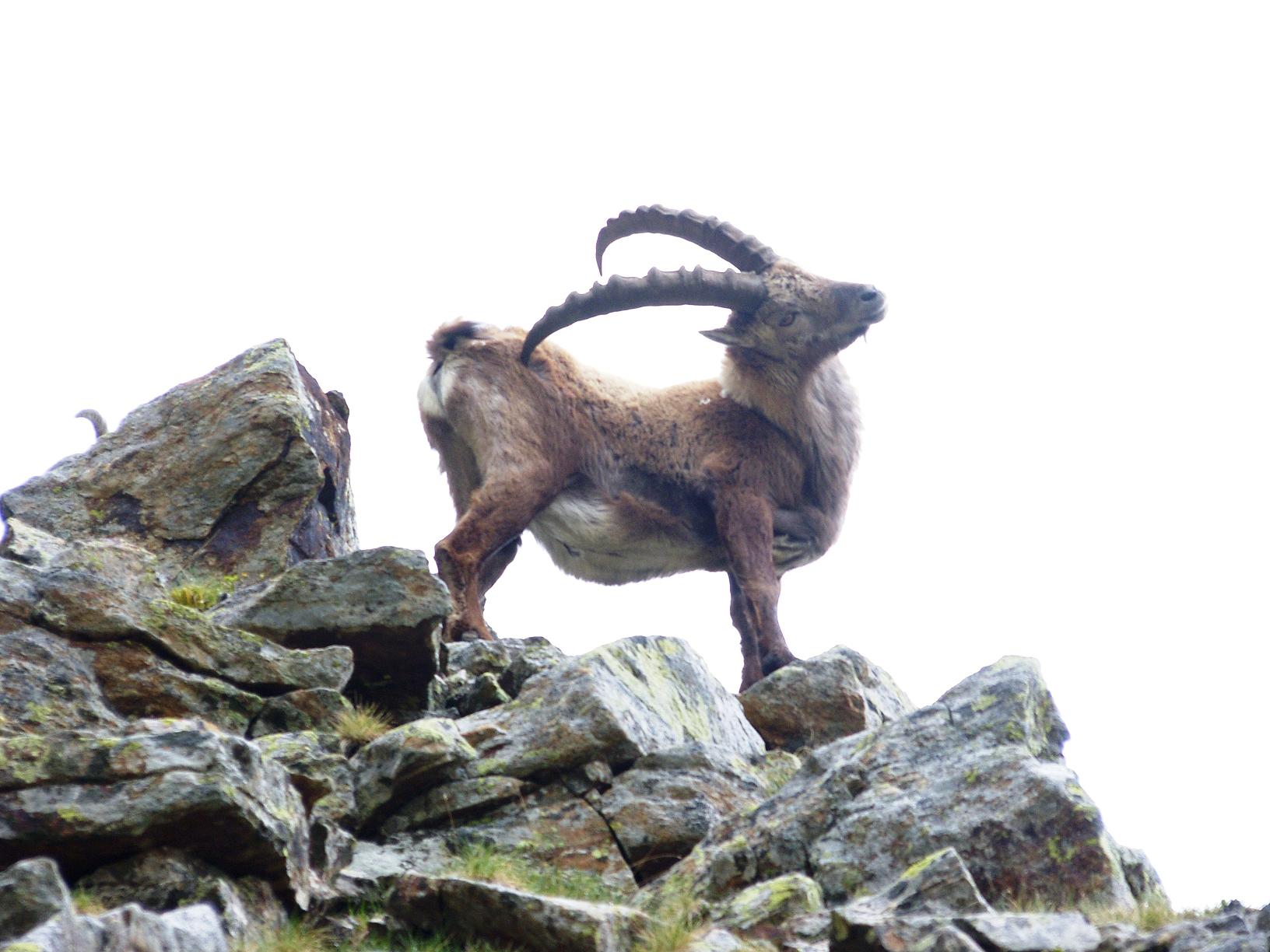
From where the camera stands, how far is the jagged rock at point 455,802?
5488mm

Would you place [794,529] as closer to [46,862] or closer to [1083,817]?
[1083,817]

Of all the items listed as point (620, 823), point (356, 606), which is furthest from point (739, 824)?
point (356, 606)

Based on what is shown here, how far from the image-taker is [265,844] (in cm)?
434

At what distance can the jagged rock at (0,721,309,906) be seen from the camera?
420cm

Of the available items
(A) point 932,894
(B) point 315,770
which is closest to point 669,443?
(B) point 315,770

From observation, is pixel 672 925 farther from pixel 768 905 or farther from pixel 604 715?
pixel 604 715

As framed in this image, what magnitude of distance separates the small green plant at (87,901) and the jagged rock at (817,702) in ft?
12.7

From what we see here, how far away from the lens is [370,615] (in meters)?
6.42

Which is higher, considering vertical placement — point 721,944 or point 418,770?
point 418,770

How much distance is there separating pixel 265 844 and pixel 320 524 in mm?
4137

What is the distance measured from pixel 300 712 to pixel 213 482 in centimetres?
255

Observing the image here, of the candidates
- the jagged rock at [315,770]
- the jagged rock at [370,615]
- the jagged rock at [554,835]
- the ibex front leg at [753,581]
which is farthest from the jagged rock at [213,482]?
the jagged rock at [554,835]

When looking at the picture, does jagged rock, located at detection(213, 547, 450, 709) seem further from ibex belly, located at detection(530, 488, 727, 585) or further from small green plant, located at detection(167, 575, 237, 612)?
ibex belly, located at detection(530, 488, 727, 585)

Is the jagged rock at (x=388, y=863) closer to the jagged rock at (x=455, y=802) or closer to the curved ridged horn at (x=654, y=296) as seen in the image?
the jagged rock at (x=455, y=802)
